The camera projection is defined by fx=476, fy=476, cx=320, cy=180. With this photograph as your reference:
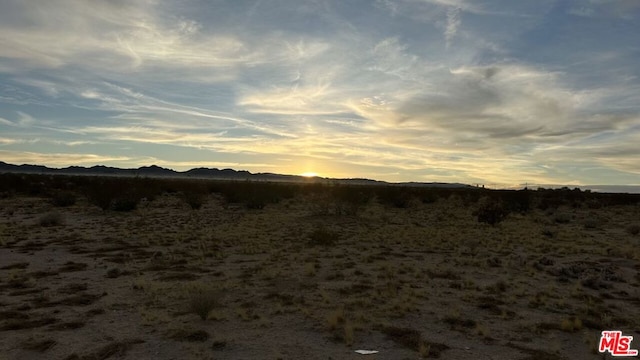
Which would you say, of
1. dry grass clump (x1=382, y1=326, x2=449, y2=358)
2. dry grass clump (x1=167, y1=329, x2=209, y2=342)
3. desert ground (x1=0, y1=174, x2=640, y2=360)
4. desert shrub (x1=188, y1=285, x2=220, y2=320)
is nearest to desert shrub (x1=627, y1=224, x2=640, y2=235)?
desert ground (x1=0, y1=174, x2=640, y2=360)

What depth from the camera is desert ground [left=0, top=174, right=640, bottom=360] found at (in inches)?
317

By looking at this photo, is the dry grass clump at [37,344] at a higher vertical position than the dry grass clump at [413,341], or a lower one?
lower

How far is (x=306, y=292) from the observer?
453 inches

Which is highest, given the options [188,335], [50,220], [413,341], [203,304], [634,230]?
[634,230]

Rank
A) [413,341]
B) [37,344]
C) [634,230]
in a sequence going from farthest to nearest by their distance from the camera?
[634,230]
[413,341]
[37,344]

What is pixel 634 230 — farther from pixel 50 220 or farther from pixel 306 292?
pixel 50 220

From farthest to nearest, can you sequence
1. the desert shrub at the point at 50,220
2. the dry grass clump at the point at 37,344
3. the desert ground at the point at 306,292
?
the desert shrub at the point at 50,220 < the desert ground at the point at 306,292 < the dry grass clump at the point at 37,344

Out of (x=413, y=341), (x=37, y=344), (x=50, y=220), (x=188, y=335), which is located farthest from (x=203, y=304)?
(x=50, y=220)

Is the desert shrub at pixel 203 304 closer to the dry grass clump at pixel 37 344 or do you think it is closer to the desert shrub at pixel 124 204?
the dry grass clump at pixel 37 344

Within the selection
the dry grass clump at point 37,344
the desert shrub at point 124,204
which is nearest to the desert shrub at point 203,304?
the dry grass clump at point 37,344

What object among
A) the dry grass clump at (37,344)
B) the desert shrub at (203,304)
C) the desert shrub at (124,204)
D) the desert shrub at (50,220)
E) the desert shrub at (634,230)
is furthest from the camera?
the desert shrub at (124,204)

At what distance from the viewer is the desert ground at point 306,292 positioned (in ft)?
26.5

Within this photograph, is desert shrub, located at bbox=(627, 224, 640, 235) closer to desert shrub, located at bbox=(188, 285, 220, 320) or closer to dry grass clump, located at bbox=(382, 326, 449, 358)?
dry grass clump, located at bbox=(382, 326, 449, 358)

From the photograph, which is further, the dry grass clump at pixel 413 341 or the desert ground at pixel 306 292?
the desert ground at pixel 306 292
